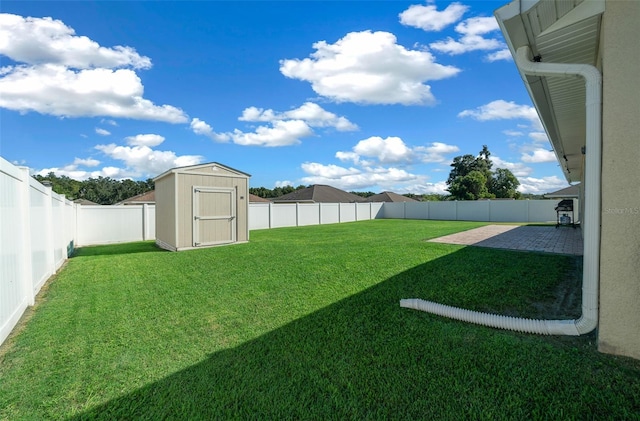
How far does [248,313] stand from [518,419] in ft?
9.33

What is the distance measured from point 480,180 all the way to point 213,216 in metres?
32.5

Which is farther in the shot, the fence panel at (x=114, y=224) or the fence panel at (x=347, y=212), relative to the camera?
the fence panel at (x=347, y=212)

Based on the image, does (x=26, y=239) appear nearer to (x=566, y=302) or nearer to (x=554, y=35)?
(x=554, y=35)

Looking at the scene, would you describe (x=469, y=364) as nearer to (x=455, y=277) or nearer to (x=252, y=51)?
(x=455, y=277)

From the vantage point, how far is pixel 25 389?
227cm

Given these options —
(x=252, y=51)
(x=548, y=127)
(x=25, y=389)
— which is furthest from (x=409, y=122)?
(x=25, y=389)

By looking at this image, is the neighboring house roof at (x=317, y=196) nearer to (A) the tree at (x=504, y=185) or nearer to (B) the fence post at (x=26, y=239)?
(A) the tree at (x=504, y=185)

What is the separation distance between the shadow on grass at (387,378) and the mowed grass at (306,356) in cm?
1

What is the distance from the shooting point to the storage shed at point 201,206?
9.44 m

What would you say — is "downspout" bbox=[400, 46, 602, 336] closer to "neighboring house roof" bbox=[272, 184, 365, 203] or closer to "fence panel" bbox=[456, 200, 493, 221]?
"fence panel" bbox=[456, 200, 493, 221]

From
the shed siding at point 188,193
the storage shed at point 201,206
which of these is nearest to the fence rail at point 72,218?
the storage shed at point 201,206

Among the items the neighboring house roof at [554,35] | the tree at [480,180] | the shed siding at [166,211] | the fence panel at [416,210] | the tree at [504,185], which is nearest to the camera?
the neighboring house roof at [554,35]

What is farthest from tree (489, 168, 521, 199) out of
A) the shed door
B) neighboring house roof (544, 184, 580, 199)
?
the shed door

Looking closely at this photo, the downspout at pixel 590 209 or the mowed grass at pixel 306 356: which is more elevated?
the downspout at pixel 590 209
